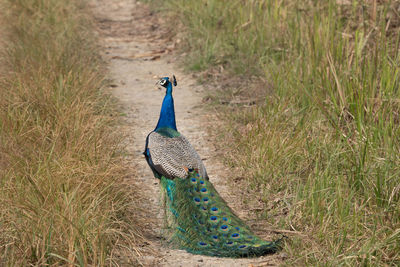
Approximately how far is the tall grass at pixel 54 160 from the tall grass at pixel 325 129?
3.98ft

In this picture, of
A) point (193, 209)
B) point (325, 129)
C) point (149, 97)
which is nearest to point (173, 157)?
point (193, 209)

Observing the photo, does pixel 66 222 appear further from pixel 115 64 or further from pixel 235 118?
pixel 115 64

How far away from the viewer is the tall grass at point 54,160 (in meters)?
3.33

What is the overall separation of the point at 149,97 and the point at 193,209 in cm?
380

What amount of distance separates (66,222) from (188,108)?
12.8ft

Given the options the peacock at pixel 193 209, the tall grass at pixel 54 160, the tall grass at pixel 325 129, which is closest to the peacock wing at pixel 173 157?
the peacock at pixel 193 209

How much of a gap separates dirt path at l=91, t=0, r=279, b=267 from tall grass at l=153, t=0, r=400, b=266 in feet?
1.04

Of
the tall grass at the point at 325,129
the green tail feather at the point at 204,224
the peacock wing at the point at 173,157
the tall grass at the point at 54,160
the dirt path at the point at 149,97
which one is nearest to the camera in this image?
the tall grass at the point at 54,160

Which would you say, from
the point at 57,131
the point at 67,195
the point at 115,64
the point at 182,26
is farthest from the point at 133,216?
the point at 182,26

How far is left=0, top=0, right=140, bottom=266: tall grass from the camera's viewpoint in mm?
3328

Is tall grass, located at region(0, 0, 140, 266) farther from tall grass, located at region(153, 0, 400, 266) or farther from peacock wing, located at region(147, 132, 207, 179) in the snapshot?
tall grass, located at region(153, 0, 400, 266)

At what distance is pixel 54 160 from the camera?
4.05 m

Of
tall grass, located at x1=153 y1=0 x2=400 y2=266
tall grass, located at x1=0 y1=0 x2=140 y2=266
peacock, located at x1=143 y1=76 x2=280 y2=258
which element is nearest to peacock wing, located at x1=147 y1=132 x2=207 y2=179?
peacock, located at x1=143 y1=76 x2=280 y2=258

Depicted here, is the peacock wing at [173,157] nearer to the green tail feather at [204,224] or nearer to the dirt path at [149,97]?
the green tail feather at [204,224]
